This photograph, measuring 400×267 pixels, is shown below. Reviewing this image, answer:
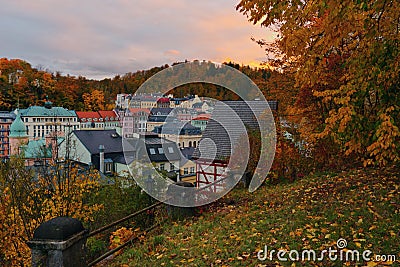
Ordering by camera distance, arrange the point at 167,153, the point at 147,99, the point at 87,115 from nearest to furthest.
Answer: the point at 167,153 → the point at 147,99 → the point at 87,115

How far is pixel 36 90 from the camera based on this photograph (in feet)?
268

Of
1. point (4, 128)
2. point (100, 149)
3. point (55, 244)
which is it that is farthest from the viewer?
point (4, 128)

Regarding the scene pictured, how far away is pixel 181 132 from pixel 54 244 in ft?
48.7

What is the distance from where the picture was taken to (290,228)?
5145 millimetres

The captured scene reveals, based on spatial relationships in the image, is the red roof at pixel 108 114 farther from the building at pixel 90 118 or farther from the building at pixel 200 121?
the building at pixel 200 121

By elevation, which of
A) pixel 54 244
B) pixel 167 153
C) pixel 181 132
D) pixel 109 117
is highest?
pixel 109 117

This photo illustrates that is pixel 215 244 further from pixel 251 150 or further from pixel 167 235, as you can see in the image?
pixel 251 150

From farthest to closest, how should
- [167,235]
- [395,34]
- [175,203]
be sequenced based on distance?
1. [175,203]
2. [167,235]
3. [395,34]

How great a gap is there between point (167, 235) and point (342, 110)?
4196 millimetres

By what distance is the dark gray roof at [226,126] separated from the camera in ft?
43.1

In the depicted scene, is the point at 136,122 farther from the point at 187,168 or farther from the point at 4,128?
the point at 4,128

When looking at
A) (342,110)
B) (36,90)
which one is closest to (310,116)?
(342,110)

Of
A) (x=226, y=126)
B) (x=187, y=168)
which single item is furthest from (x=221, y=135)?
(x=187, y=168)

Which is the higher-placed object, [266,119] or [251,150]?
[266,119]
